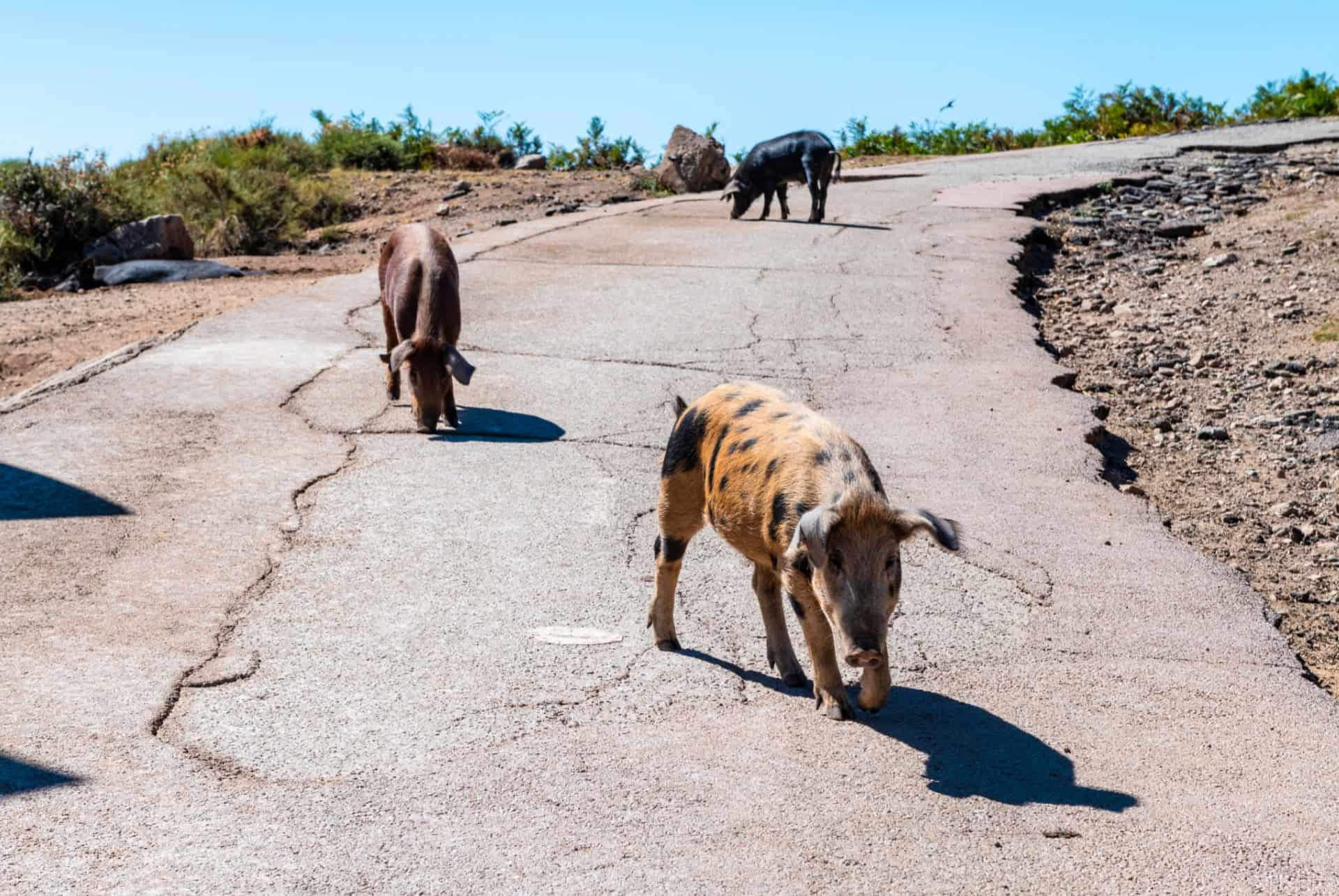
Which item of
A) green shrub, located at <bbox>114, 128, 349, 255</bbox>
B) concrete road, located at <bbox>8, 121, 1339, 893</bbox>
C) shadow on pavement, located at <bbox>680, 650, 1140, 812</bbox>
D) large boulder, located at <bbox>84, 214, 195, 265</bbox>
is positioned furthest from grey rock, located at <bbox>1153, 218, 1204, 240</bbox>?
shadow on pavement, located at <bbox>680, 650, 1140, 812</bbox>

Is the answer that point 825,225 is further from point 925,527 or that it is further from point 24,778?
point 24,778

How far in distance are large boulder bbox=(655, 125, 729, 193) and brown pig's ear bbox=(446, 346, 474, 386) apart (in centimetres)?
1245

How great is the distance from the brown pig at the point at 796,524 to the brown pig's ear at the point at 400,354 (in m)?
2.90

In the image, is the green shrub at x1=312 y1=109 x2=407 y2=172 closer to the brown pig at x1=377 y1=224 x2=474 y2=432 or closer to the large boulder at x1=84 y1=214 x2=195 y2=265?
the large boulder at x1=84 y1=214 x2=195 y2=265

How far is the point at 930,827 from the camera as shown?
366 cm

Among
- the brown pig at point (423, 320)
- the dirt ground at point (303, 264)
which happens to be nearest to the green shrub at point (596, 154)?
the dirt ground at point (303, 264)

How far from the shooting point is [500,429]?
25.6ft

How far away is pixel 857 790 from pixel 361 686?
1.70m

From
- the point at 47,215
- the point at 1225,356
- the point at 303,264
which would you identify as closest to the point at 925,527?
the point at 1225,356

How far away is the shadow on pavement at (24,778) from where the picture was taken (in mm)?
3669

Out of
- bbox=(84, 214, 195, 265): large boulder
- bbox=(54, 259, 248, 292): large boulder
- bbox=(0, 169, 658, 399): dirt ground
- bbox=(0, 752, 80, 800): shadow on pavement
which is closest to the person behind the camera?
bbox=(0, 752, 80, 800): shadow on pavement

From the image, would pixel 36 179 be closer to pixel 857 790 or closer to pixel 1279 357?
pixel 1279 357

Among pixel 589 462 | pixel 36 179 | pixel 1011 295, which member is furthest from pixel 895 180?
pixel 589 462

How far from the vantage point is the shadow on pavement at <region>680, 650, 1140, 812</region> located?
3869 mm
